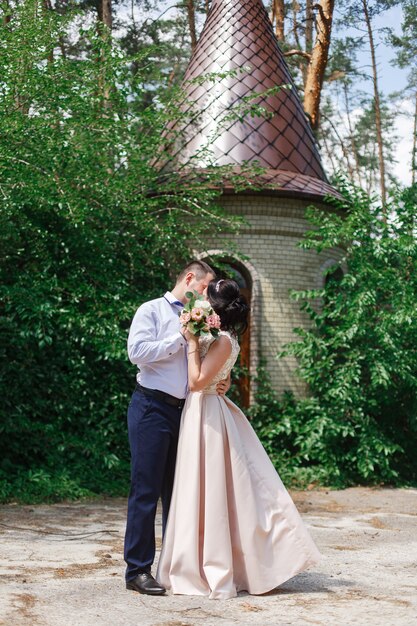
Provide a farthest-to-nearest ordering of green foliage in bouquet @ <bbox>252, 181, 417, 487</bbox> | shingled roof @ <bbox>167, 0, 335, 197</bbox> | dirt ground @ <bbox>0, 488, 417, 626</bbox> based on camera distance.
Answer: shingled roof @ <bbox>167, 0, 335, 197</bbox> → green foliage in bouquet @ <bbox>252, 181, 417, 487</bbox> → dirt ground @ <bbox>0, 488, 417, 626</bbox>

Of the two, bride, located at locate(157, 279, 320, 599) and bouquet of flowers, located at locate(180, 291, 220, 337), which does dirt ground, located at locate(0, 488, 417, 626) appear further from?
bouquet of flowers, located at locate(180, 291, 220, 337)

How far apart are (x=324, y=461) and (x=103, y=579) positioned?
654 centimetres

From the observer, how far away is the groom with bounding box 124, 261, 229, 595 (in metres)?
4.44

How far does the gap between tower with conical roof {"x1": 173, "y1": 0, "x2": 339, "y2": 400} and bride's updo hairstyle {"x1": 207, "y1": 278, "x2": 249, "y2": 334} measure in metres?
6.33

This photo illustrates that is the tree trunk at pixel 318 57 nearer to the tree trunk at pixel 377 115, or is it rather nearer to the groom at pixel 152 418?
the tree trunk at pixel 377 115

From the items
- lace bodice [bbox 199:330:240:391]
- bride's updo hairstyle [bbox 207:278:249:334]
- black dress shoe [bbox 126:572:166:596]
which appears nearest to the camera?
black dress shoe [bbox 126:572:166:596]

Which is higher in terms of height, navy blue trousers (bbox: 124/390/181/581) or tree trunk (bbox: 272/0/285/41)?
tree trunk (bbox: 272/0/285/41)

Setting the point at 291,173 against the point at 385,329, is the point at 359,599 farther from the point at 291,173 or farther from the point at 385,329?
the point at 291,173

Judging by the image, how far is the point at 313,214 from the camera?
39.5 ft

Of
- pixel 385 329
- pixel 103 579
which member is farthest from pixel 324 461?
pixel 103 579

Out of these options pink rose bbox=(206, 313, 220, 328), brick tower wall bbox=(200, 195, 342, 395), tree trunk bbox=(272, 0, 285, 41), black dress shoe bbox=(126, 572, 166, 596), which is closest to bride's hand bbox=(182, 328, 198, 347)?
pink rose bbox=(206, 313, 220, 328)

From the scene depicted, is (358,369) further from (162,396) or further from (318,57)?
(318,57)

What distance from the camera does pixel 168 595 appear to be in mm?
4430

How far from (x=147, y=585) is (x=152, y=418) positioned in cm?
90
